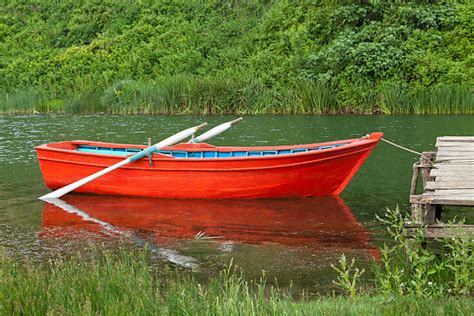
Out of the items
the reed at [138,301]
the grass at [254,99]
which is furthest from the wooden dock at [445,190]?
the grass at [254,99]

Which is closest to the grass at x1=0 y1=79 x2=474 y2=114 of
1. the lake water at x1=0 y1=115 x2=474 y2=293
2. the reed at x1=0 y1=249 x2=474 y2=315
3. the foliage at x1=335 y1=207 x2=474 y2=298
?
the lake water at x1=0 y1=115 x2=474 y2=293

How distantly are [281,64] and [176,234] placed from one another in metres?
25.0

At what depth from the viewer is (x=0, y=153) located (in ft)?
68.5

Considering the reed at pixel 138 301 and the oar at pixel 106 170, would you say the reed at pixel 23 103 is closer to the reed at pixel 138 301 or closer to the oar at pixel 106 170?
the oar at pixel 106 170

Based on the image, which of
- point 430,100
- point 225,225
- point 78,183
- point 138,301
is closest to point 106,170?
point 78,183

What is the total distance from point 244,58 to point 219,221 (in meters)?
26.8

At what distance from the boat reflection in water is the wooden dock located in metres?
1.38

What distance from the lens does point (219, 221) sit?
40.5ft

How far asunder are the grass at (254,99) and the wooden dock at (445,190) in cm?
1951

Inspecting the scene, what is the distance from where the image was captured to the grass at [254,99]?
30078 mm

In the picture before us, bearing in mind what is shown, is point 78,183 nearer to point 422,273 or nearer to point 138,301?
point 422,273

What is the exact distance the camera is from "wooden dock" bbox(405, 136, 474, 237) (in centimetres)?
796

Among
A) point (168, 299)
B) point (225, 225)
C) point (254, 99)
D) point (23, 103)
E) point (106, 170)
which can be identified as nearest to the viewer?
point (168, 299)

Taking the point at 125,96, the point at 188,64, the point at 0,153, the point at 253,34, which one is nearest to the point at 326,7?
the point at 253,34
